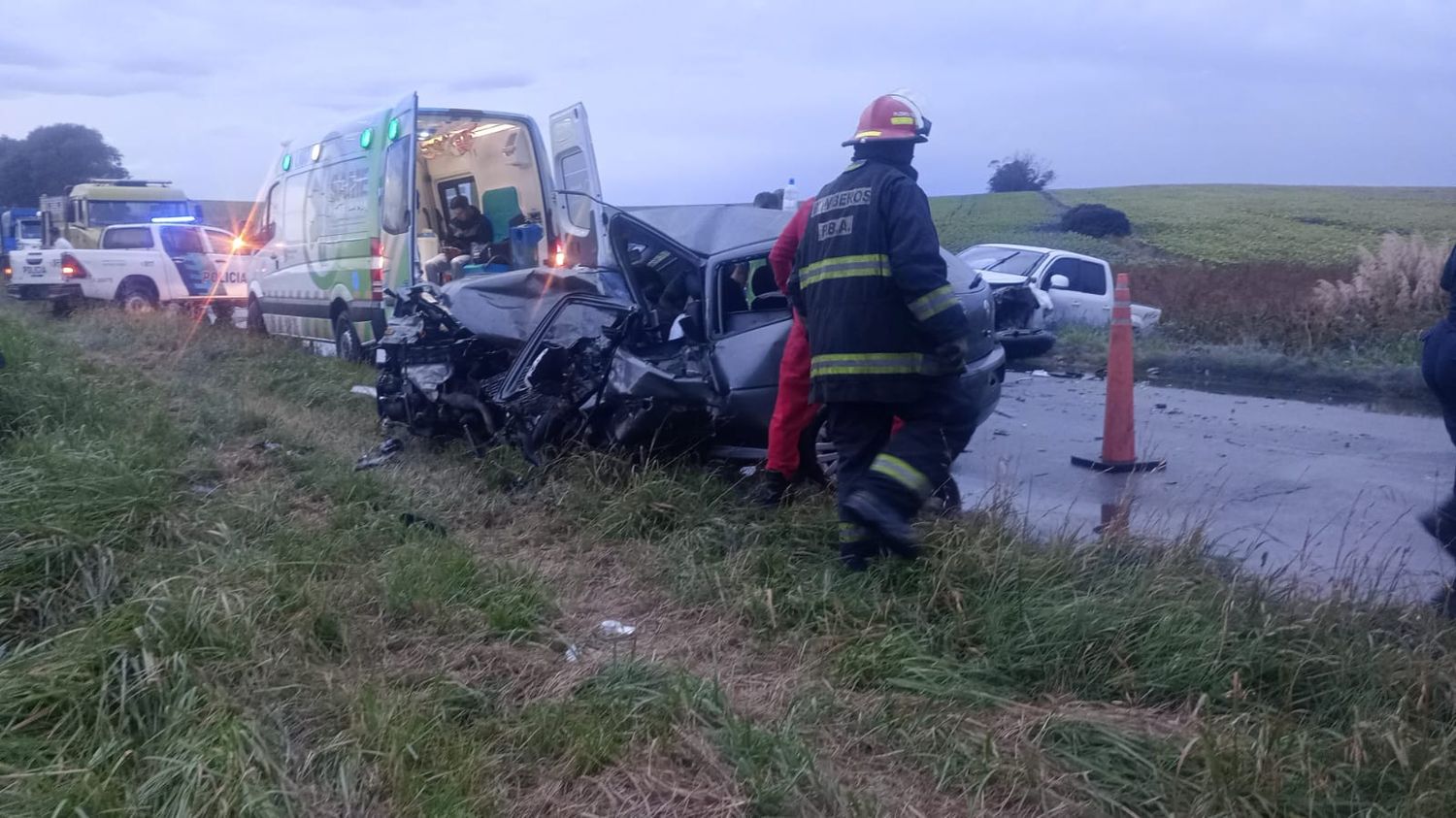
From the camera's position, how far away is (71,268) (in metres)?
17.2

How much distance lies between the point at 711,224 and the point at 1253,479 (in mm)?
3109

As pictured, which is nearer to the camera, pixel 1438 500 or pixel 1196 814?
pixel 1196 814

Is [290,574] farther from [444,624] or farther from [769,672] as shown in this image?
[769,672]

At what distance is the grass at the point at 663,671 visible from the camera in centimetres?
274

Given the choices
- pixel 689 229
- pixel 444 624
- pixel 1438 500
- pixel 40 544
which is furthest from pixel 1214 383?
pixel 40 544

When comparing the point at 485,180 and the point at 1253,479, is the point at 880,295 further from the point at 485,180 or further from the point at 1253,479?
the point at 485,180

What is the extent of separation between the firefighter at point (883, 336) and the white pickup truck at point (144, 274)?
14.8 m

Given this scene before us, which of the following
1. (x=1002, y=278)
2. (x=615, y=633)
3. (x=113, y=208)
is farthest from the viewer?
(x=113, y=208)

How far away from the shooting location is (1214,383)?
1009 cm

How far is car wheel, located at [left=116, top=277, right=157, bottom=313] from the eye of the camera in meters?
17.4

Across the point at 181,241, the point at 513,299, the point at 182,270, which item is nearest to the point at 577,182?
the point at 513,299

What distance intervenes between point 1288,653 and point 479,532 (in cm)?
322

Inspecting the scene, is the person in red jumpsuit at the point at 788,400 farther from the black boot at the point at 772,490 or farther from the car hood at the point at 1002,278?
the car hood at the point at 1002,278

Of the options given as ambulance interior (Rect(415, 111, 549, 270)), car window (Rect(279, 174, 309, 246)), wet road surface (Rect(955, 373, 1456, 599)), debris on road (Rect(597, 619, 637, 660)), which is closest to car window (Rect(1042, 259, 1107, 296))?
wet road surface (Rect(955, 373, 1456, 599))
